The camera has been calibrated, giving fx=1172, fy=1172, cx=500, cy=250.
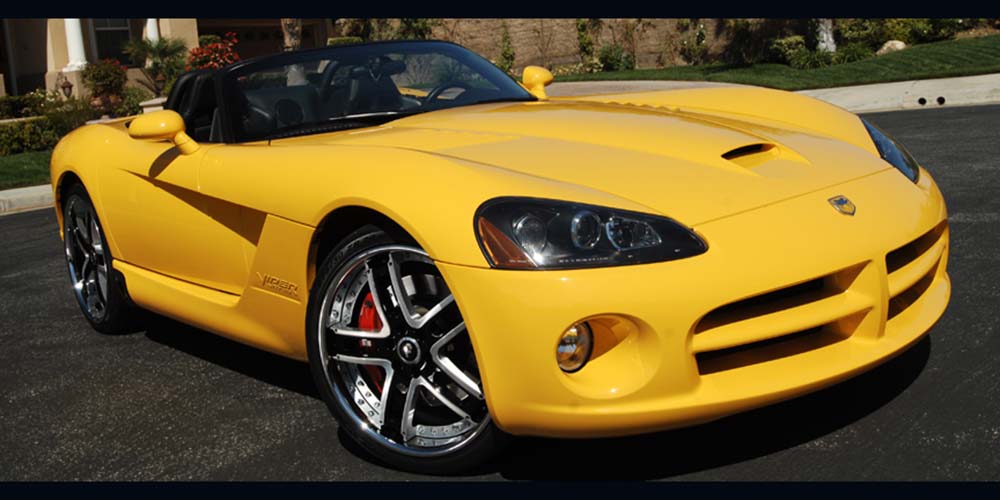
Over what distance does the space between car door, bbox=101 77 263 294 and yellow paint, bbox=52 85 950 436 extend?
0.5 inches

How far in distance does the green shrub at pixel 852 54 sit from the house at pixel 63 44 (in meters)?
16.3

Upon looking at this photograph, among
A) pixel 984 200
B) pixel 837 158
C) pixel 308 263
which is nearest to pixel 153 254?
pixel 308 263

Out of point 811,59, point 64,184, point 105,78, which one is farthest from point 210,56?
point 64,184

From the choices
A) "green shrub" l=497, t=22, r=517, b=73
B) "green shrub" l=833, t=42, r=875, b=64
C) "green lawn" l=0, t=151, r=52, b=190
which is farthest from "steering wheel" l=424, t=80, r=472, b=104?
"green shrub" l=497, t=22, r=517, b=73

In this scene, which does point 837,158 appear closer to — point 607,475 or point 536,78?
point 607,475

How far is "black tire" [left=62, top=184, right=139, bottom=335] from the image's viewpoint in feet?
17.1

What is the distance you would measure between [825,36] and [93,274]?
19198 mm

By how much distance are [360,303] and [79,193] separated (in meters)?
2.42

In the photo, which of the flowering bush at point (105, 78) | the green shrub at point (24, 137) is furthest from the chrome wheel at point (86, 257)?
the flowering bush at point (105, 78)

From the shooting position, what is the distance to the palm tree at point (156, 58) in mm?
27562

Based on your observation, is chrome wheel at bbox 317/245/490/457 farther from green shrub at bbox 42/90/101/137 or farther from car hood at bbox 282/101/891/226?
green shrub at bbox 42/90/101/137

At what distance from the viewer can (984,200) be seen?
698cm

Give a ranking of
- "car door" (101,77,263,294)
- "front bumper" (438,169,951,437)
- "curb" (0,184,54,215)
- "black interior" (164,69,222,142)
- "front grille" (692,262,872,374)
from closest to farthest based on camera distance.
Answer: "front bumper" (438,169,951,437) → "front grille" (692,262,872,374) → "car door" (101,77,263,294) → "black interior" (164,69,222,142) → "curb" (0,184,54,215)

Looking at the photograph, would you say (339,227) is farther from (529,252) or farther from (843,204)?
(843,204)
